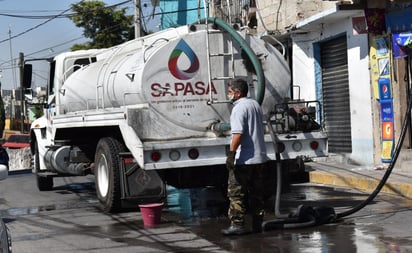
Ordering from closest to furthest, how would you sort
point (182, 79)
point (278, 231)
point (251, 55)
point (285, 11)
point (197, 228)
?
point (278, 231) → point (197, 228) → point (182, 79) → point (251, 55) → point (285, 11)

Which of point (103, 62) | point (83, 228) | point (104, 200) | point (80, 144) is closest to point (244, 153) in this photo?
point (83, 228)

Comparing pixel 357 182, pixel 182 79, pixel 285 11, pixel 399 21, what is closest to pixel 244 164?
pixel 182 79

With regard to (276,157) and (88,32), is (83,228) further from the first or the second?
(88,32)

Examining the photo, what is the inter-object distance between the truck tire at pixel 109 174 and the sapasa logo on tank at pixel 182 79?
144 centimetres

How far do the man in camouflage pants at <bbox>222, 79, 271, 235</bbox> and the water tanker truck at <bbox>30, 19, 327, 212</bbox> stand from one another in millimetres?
860

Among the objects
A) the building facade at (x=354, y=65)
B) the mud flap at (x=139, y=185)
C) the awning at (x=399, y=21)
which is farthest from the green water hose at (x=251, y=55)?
the awning at (x=399, y=21)

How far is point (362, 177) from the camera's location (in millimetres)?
12641

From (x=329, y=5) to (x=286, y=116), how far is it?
8.34 metres

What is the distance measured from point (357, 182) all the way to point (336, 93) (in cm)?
529

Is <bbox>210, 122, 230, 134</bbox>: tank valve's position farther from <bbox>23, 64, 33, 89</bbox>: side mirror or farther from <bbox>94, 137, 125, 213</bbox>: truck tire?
<bbox>23, 64, 33, 89</bbox>: side mirror

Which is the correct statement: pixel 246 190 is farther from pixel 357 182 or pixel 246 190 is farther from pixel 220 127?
pixel 357 182

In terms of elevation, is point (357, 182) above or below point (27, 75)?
below

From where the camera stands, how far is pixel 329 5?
55.4ft

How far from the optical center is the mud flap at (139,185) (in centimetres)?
954
